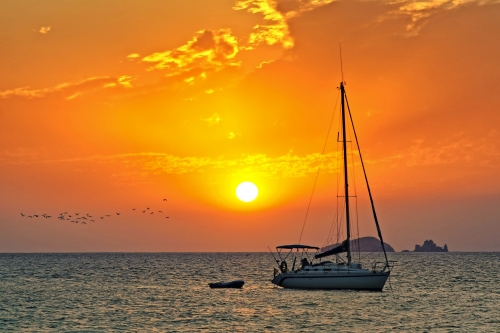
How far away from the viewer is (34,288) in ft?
291

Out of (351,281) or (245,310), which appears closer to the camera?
(245,310)

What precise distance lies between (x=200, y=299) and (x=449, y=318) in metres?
29.2

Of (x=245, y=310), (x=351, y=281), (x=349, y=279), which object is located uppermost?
(x=349, y=279)

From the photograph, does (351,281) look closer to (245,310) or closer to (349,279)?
(349,279)

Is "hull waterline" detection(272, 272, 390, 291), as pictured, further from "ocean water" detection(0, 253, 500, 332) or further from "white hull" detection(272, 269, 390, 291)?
"ocean water" detection(0, 253, 500, 332)

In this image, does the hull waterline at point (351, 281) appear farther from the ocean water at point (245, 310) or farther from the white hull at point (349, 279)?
the ocean water at point (245, 310)

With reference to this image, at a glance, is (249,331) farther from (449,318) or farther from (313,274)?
(313,274)

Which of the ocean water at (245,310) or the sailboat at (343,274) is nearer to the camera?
the ocean water at (245,310)

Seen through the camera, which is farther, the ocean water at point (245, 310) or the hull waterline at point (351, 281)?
the hull waterline at point (351, 281)

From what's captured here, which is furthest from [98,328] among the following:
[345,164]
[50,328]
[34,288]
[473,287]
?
[473,287]

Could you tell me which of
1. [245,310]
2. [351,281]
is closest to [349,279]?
[351,281]

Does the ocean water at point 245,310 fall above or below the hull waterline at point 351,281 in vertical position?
below

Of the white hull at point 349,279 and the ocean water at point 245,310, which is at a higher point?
the white hull at point 349,279

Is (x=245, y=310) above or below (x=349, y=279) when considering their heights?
below
